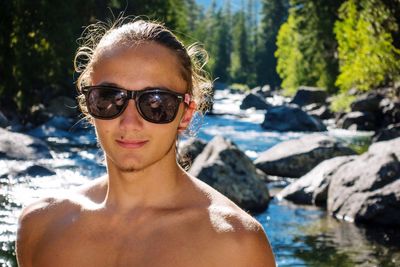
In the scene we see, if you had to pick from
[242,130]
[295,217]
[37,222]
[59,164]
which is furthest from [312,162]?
[37,222]

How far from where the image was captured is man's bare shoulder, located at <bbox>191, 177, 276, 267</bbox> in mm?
2488

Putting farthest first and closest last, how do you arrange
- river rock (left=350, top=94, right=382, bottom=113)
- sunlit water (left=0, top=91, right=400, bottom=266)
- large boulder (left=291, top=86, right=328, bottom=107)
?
large boulder (left=291, top=86, right=328, bottom=107) < river rock (left=350, top=94, right=382, bottom=113) < sunlit water (left=0, top=91, right=400, bottom=266)

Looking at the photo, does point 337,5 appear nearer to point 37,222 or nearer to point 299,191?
point 299,191

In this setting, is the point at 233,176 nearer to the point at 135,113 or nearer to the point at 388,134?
the point at 135,113

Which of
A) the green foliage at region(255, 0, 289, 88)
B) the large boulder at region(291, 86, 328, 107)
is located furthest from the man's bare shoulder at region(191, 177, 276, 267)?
the green foliage at region(255, 0, 289, 88)

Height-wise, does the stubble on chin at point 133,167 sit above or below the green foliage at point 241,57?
above

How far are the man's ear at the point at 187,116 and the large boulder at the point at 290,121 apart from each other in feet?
89.9

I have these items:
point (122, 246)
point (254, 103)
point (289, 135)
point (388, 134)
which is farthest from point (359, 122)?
point (122, 246)

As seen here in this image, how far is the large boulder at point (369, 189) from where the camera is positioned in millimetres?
11242

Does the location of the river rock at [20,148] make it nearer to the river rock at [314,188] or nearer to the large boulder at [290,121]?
the river rock at [314,188]

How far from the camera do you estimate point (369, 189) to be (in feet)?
38.6

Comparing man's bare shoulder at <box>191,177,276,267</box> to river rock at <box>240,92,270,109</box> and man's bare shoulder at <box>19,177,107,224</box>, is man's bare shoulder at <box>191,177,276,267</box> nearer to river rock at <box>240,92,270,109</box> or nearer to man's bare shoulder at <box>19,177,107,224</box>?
man's bare shoulder at <box>19,177,107,224</box>

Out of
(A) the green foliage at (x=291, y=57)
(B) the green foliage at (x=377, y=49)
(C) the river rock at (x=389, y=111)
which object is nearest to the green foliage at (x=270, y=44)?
(A) the green foliage at (x=291, y=57)

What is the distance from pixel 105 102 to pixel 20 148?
1587 cm
